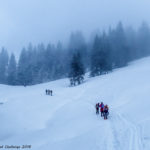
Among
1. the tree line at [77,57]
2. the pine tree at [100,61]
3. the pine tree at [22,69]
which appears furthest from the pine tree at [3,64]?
the pine tree at [100,61]

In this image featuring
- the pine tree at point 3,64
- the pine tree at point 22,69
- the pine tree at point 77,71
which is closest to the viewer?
the pine tree at point 77,71

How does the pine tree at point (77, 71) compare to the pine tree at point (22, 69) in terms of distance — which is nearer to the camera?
the pine tree at point (77, 71)

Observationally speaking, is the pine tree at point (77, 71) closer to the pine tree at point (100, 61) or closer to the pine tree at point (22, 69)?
the pine tree at point (100, 61)

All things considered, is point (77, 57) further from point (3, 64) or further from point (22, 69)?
point (3, 64)

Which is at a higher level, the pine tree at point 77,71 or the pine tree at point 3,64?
the pine tree at point 3,64

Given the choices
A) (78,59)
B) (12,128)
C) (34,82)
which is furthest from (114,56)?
(12,128)

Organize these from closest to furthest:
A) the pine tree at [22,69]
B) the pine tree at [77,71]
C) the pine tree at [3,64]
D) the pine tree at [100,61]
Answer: the pine tree at [77,71], the pine tree at [100,61], the pine tree at [22,69], the pine tree at [3,64]

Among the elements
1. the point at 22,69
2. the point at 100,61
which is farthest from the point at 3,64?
the point at 100,61

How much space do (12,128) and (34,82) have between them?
4726 cm

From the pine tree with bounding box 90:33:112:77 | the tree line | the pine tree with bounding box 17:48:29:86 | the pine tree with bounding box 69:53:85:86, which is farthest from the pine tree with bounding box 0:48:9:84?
the pine tree with bounding box 90:33:112:77

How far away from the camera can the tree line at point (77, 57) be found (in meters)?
44.8

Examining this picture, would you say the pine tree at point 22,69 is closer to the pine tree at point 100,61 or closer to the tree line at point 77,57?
the tree line at point 77,57

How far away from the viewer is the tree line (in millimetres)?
44844

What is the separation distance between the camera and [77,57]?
138ft
